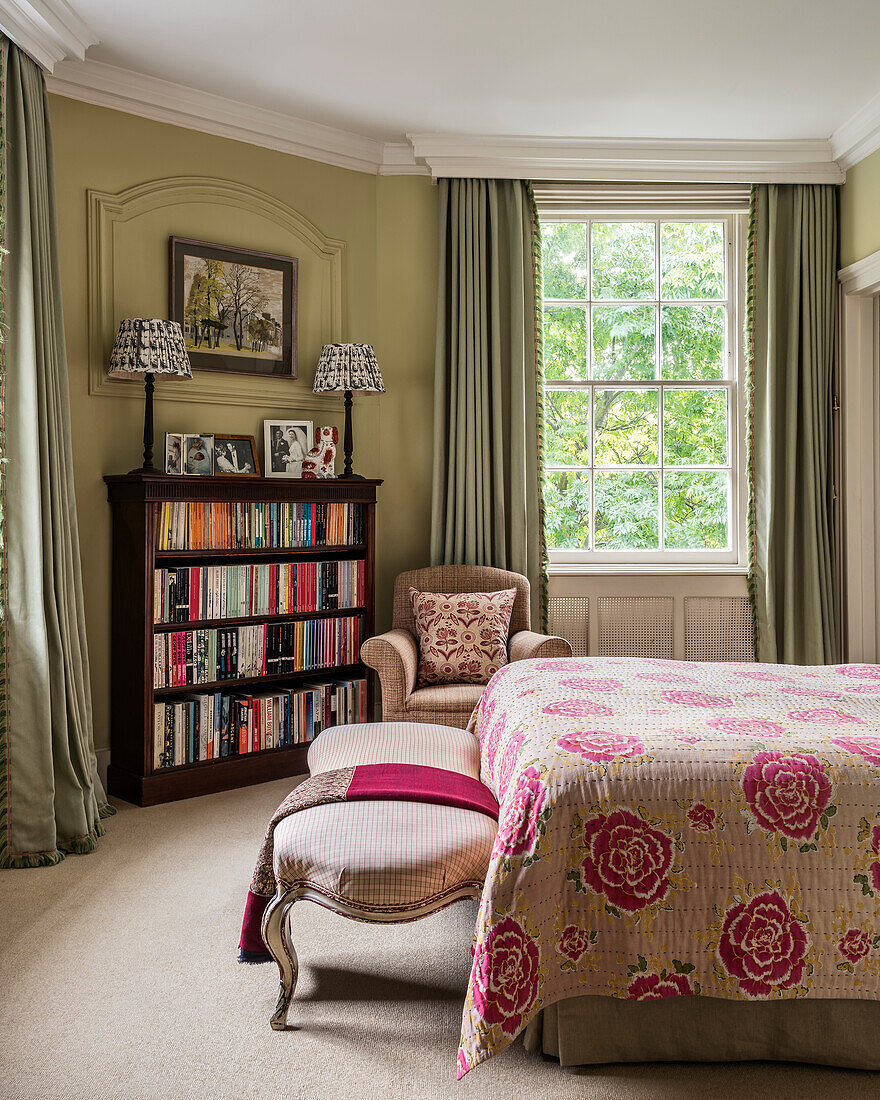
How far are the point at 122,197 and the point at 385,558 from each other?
2.02 m

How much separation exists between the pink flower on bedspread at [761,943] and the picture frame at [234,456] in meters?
2.75

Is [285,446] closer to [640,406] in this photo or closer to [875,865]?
[640,406]

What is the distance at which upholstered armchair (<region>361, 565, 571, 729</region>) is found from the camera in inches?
142

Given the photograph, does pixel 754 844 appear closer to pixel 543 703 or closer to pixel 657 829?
pixel 657 829

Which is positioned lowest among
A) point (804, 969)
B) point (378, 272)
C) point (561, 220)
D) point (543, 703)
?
point (804, 969)

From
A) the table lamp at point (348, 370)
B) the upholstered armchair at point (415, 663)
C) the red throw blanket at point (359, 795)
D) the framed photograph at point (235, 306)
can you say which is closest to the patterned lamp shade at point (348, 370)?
the table lamp at point (348, 370)

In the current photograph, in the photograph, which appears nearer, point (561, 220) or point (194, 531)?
point (194, 531)

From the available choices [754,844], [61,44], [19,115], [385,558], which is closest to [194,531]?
[385,558]

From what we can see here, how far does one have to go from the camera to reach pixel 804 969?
1745 millimetres

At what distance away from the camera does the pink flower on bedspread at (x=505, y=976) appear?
1639mm

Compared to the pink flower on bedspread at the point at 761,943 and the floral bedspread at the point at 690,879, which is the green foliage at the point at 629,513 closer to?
the floral bedspread at the point at 690,879

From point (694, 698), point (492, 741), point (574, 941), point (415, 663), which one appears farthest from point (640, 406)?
point (574, 941)

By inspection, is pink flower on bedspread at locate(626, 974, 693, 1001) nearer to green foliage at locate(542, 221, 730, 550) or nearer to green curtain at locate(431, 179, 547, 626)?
green curtain at locate(431, 179, 547, 626)

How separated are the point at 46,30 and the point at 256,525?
76.4 inches
